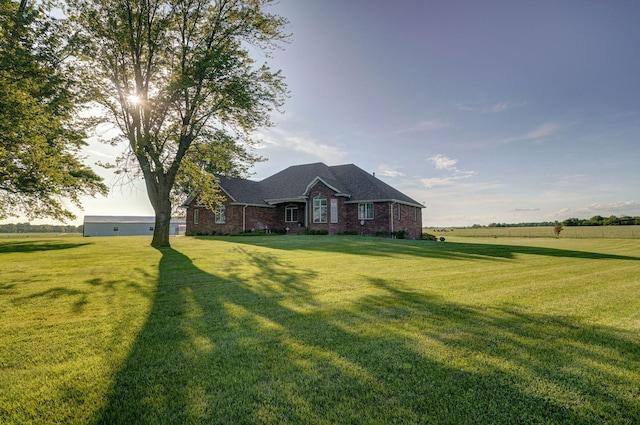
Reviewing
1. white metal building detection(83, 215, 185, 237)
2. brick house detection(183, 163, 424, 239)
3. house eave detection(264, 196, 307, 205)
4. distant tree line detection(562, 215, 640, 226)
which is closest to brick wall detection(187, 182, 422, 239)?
brick house detection(183, 163, 424, 239)

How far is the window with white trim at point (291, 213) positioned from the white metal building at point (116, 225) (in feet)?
86.5

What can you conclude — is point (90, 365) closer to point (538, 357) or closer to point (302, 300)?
point (302, 300)

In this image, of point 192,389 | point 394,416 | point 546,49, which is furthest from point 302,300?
point 546,49

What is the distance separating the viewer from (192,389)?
2451mm

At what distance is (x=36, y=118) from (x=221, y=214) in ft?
66.5

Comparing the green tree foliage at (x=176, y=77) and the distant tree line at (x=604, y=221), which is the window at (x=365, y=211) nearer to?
the green tree foliage at (x=176, y=77)

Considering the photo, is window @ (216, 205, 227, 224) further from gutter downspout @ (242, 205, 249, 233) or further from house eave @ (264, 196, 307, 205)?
house eave @ (264, 196, 307, 205)

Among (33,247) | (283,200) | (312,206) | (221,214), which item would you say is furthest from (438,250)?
(33,247)

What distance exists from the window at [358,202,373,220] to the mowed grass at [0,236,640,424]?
19135 millimetres

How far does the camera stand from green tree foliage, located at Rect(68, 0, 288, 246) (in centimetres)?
1465

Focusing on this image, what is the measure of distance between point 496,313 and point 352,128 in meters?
18.7

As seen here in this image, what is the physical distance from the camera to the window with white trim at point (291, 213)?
28906 millimetres

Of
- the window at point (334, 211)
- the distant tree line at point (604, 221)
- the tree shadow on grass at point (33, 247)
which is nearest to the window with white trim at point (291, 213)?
the window at point (334, 211)

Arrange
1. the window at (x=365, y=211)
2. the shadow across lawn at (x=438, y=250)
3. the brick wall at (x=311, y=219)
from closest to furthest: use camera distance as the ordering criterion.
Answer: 1. the shadow across lawn at (x=438, y=250)
2. the brick wall at (x=311, y=219)
3. the window at (x=365, y=211)
